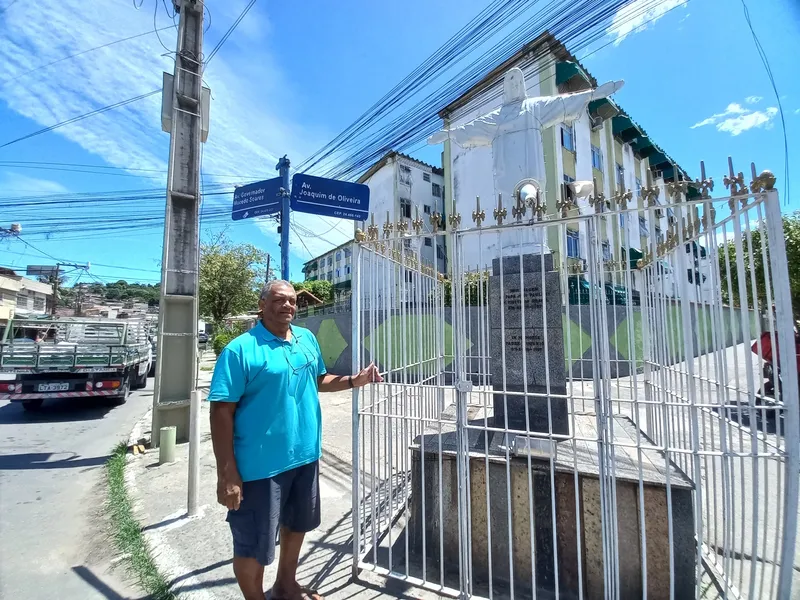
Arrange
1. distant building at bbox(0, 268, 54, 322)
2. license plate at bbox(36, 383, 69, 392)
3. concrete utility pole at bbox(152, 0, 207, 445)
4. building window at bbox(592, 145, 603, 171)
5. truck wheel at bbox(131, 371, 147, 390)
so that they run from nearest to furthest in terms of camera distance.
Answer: concrete utility pole at bbox(152, 0, 207, 445), license plate at bbox(36, 383, 69, 392), truck wheel at bbox(131, 371, 147, 390), building window at bbox(592, 145, 603, 171), distant building at bbox(0, 268, 54, 322)

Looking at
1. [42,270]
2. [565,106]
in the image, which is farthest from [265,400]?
[42,270]

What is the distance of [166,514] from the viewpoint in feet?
11.8

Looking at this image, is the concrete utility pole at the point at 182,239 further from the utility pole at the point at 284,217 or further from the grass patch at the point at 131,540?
the utility pole at the point at 284,217

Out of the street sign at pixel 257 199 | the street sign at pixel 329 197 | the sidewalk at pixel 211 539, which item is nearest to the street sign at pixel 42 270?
the sidewalk at pixel 211 539

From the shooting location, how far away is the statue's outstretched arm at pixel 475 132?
4078mm

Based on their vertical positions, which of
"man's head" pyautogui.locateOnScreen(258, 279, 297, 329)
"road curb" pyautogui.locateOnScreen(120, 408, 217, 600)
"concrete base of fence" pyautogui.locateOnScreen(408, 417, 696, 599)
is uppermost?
"man's head" pyautogui.locateOnScreen(258, 279, 297, 329)

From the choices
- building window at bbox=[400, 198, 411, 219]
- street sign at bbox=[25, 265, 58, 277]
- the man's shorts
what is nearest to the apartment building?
building window at bbox=[400, 198, 411, 219]

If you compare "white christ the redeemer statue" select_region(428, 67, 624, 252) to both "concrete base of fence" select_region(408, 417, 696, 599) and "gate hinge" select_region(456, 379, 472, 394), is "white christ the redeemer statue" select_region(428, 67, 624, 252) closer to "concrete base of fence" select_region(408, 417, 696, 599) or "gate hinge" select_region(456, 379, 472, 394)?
"gate hinge" select_region(456, 379, 472, 394)

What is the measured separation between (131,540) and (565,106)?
5.40 meters

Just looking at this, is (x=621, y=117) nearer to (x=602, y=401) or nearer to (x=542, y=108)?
(x=542, y=108)

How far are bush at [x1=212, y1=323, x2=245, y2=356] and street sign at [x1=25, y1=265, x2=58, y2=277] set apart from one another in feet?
59.6

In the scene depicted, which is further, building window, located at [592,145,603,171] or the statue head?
building window, located at [592,145,603,171]

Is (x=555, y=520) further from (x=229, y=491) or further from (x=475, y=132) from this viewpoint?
(x=475, y=132)

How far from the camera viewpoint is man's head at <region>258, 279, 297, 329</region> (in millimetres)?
2338
